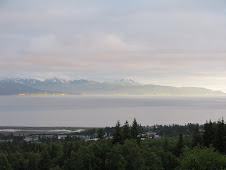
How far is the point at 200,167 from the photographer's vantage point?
65.7ft

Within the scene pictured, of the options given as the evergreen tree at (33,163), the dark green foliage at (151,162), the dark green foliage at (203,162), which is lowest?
the evergreen tree at (33,163)

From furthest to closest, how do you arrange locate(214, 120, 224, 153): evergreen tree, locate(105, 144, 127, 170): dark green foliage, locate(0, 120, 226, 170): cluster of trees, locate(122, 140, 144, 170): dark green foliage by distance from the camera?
1. locate(214, 120, 224, 153): evergreen tree
2. locate(122, 140, 144, 170): dark green foliage
3. locate(105, 144, 127, 170): dark green foliage
4. locate(0, 120, 226, 170): cluster of trees

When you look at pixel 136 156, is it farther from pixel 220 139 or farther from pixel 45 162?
Answer: pixel 45 162

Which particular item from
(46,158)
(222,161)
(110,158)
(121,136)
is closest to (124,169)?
(110,158)

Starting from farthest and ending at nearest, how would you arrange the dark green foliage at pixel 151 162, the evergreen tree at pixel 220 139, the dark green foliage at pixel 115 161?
the evergreen tree at pixel 220 139 → the dark green foliage at pixel 151 162 → the dark green foliage at pixel 115 161

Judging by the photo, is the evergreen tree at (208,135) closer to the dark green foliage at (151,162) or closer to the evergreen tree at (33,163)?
the dark green foliage at (151,162)

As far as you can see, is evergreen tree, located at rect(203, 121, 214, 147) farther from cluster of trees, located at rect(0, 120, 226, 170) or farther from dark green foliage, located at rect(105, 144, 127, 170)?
dark green foliage, located at rect(105, 144, 127, 170)

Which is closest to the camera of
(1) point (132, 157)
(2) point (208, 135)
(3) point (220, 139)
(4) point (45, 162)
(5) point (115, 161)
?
(5) point (115, 161)

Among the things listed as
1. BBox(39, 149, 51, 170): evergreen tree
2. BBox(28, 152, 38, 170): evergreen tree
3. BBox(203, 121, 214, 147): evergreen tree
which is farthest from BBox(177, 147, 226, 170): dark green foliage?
BBox(28, 152, 38, 170): evergreen tree

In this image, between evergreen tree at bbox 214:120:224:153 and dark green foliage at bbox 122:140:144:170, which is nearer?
dark green foliage at bbox 122:140:144:170

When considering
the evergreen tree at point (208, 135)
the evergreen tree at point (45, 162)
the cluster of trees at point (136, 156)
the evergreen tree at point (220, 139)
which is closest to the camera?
the cluster of trees at point (136, 156)

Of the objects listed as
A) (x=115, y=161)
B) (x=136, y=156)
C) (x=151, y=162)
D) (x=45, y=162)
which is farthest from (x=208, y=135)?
(x=45, y=162)

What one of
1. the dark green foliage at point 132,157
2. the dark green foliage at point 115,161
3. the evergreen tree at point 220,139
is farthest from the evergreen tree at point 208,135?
the dark green foliage at point 115,161

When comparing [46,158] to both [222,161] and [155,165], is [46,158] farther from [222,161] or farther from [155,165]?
[222,161]
